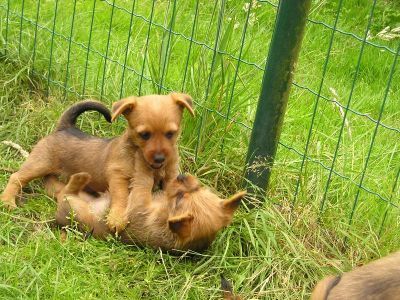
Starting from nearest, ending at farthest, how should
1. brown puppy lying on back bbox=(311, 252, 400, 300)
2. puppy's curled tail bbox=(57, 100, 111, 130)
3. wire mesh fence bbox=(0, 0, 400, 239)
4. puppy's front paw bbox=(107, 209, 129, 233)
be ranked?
brown puppy lying on back bbox=(311, 252, 400, 300) < puppy's front paw bbox=(107, 209, 129, 233) < wire mesh fence bbox=(0, 0, 400, 239) < puppy's curled tail bbox=(57, 100, 111, 130)

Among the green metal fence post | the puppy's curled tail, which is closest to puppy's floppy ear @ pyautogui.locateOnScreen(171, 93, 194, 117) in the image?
the green metal fence post

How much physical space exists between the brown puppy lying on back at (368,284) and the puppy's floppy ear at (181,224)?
1036 millimetres

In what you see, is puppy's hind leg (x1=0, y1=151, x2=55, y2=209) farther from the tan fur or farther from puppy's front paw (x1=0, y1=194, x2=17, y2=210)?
the tan fur

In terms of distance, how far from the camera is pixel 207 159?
5.48 meters

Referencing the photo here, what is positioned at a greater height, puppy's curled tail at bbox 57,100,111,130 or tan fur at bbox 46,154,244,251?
puppy's curled tail at bbox 57,100,111,130

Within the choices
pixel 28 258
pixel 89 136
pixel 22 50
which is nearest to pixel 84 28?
pixel 22 50

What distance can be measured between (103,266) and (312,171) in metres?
1.63

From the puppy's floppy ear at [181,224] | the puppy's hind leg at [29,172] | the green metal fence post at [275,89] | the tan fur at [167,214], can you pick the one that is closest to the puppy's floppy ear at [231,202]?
the tan fur at [167,214]

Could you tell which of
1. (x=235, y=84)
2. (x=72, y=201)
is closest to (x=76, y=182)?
(x=72, y=201)

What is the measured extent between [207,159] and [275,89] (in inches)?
34.3

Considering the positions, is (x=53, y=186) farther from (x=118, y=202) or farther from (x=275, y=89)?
(x=275, y=89)

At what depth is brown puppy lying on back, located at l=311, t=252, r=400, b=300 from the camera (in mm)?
3463

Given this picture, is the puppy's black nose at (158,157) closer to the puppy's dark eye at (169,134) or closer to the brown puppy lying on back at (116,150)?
the brown puppy lying on back at (116,150)

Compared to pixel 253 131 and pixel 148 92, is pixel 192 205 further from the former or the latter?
pixel 148 92
